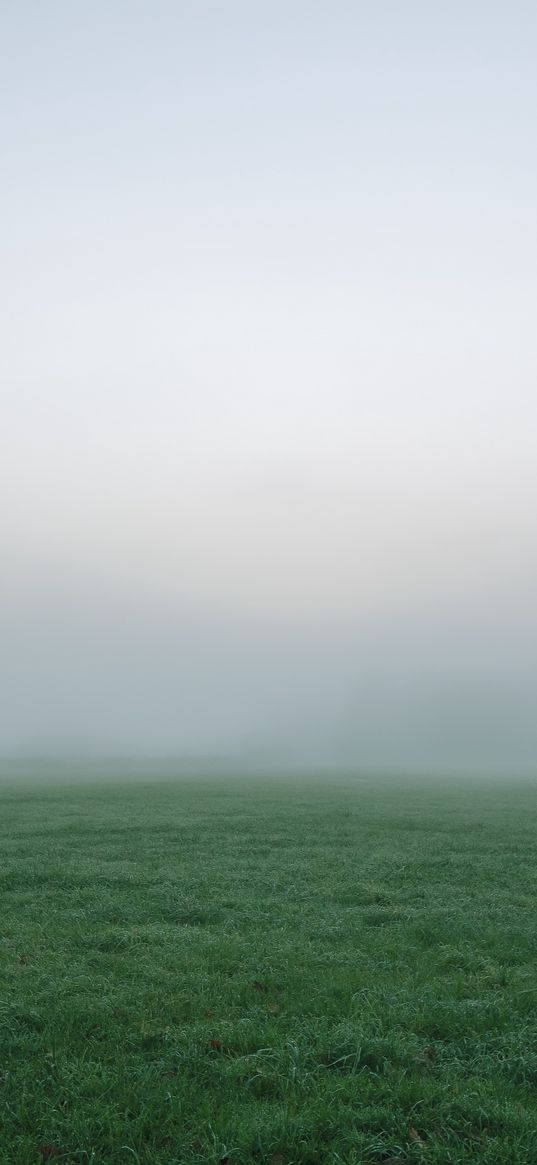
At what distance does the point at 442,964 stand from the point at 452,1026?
2666 millimetres

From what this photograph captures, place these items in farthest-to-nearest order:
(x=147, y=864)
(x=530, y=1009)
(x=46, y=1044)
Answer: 1. (x=147, y=864)
2. (x=530, y=1009)
3. (x=46, y=1044)

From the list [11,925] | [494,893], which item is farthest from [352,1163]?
[494,893]

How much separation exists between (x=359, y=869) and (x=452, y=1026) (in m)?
10.5

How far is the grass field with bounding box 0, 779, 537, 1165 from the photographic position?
742cm

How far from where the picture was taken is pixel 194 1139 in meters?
7.27

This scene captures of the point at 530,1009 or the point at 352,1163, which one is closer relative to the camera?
the point at 352,1163

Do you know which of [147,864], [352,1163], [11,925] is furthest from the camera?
[147,864]

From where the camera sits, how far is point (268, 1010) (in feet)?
33.4

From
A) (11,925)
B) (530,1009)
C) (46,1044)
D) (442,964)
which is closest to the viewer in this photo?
(46,1044)

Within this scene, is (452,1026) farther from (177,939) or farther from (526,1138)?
(177,939)

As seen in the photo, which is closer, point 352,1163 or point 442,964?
point 352,1163

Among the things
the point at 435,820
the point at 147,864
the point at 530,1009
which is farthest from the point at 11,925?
the point at 435,820

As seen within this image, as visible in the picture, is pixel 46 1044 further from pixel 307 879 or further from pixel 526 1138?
pixel 307 879

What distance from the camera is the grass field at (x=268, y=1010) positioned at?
24.3 feet
